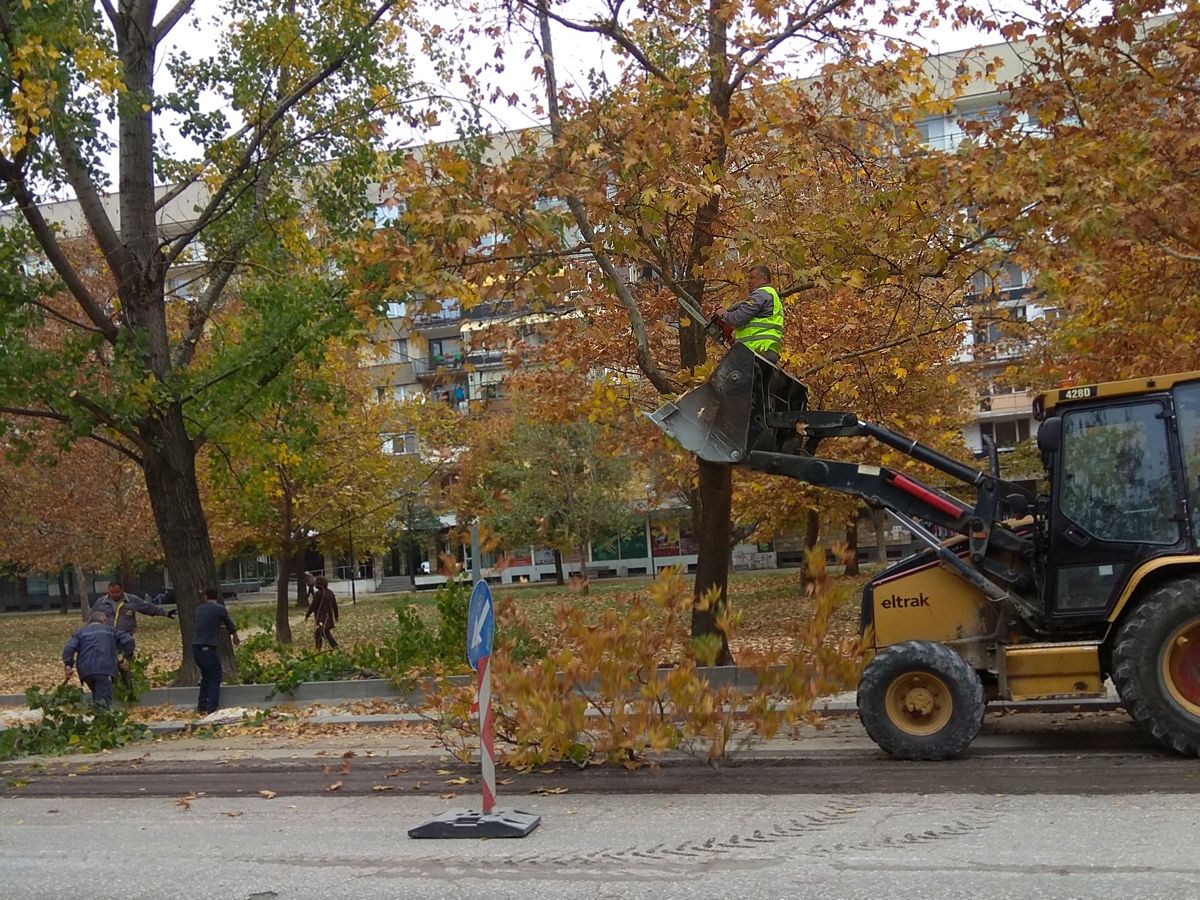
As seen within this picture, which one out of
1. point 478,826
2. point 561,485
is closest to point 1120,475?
point 478,826

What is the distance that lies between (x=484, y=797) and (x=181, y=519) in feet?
32.3

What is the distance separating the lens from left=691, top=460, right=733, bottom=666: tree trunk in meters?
13.8

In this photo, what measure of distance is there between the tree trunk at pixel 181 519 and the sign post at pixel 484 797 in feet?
29.9

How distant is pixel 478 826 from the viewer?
740 cm

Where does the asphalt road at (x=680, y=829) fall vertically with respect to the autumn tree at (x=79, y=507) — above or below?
below

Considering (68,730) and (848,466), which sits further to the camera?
(68,730)

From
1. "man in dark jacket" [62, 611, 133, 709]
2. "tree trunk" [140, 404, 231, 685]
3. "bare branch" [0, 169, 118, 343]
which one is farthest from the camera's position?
"tree trunk" [140, 404, 231, 685]

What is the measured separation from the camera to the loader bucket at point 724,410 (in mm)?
9070

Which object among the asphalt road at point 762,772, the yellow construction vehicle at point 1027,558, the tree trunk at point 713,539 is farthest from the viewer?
the tree trunk at point 713,539

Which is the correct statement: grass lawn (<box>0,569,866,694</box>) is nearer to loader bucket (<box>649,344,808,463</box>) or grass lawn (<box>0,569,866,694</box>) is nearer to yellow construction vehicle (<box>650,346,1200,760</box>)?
loader bucket (<box>649,344,808,463</box>)

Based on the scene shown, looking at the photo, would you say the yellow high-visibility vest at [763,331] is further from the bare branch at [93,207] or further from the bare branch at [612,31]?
the bare branch at [93,207]

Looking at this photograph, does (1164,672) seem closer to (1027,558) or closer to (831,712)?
(1027,558)

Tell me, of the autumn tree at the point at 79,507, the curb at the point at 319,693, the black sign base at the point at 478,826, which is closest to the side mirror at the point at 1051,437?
the curb at the point at 319,693

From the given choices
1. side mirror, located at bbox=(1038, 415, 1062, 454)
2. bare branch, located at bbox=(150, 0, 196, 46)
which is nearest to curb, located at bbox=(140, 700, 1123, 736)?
side mirror, located at bbox=(1038, 415, 1062, 454)
